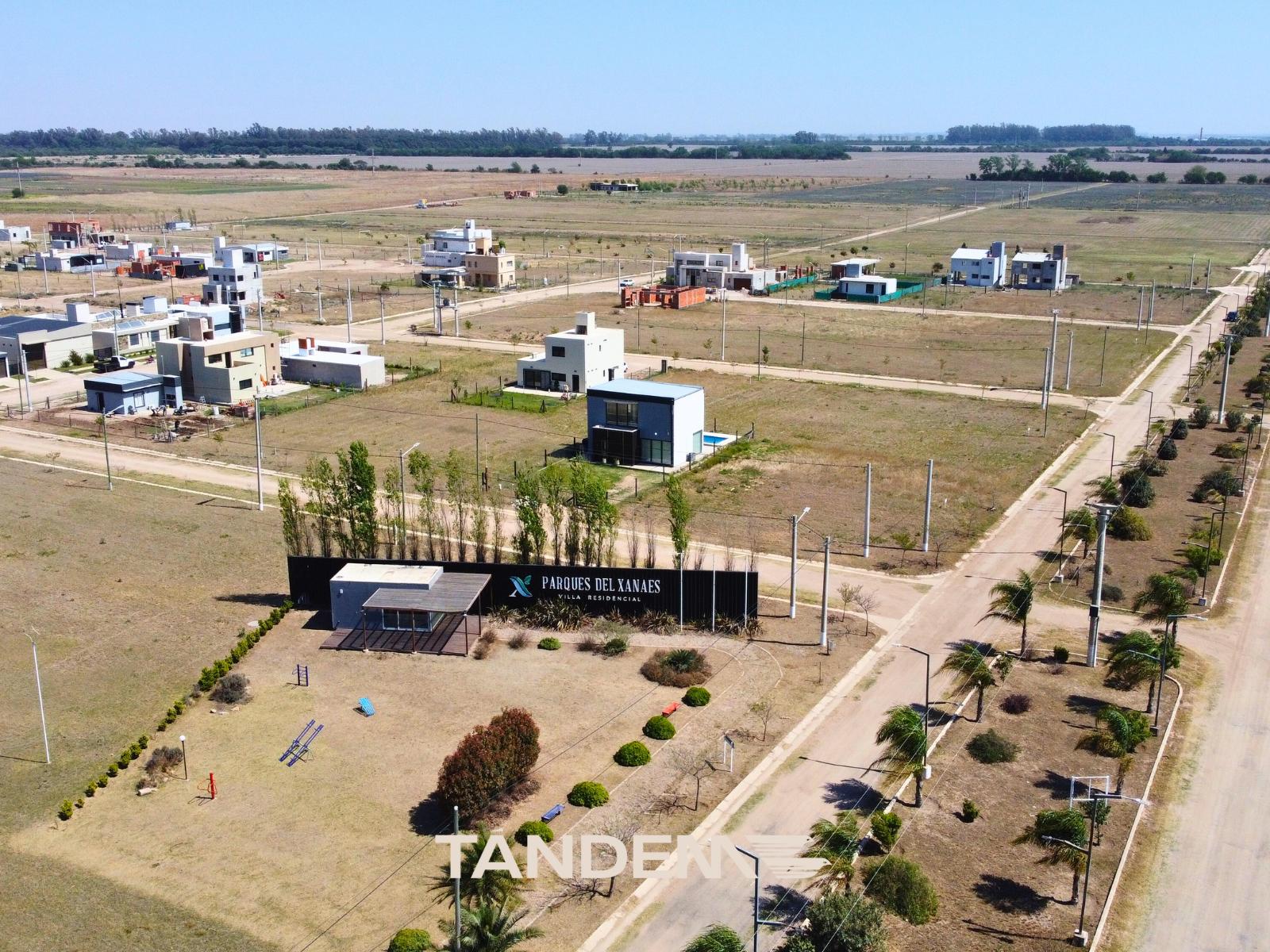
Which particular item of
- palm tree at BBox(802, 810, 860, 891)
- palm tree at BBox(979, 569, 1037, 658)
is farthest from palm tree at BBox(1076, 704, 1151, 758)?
palm tree at BBox(802, 810, 860, 891)

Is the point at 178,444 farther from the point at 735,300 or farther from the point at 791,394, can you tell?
the point at 735,300

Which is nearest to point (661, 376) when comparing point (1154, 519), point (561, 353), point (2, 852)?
point (561, 353)

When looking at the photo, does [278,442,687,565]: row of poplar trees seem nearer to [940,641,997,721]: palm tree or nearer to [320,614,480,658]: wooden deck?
[320,614,480,658]: wooden deck

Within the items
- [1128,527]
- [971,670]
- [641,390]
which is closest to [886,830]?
[971,670]

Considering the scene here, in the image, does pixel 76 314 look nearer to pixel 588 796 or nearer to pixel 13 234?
pixel 588 796

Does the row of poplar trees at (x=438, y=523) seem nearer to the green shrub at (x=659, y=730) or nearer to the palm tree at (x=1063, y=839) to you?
the green shrub at (x=659, y=730)
